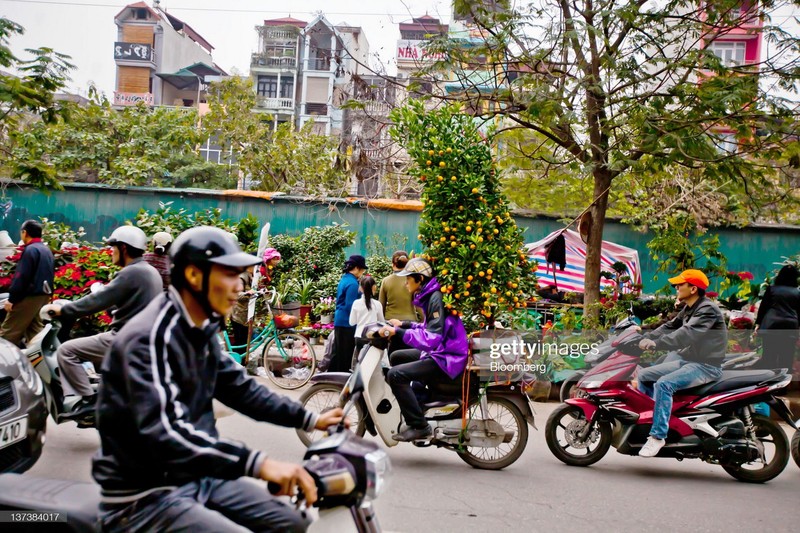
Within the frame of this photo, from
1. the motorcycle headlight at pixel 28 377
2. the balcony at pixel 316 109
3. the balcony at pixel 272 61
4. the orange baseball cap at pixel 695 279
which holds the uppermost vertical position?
the balcony at pixel 272 61

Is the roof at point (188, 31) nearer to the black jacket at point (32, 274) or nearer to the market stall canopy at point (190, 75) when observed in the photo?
the market stall canopy at point (190, 75)

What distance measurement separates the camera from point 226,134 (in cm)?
2305

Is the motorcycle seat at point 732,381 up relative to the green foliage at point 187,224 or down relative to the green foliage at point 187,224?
down

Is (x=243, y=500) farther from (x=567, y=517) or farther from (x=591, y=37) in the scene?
(x=591, y=37)

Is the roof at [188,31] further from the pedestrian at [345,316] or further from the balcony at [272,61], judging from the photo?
the pedestrian at [345,316]

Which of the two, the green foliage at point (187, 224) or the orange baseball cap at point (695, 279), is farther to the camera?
the green foliage at point (187, 224)

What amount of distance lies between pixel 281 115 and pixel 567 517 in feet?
140

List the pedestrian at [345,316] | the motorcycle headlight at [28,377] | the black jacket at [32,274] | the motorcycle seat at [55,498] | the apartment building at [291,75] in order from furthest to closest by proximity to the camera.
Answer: the apartment building at [291,75], the pedestrian at [345,316], the black jacket at [32,274], the motorcycle headlight at [28,377], the motorcycle seat at [55,498]

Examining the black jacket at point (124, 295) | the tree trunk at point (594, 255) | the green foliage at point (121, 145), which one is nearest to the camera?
the black jacket at point (124, 295)

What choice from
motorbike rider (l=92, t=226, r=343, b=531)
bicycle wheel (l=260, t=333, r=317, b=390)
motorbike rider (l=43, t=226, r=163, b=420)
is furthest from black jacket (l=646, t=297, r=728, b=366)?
bicycle wheel (l=260, t=333, r=317, b=390)

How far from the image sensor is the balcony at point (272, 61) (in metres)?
47.0

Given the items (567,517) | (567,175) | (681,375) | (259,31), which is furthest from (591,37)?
(259,31)

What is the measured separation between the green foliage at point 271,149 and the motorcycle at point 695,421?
15500mm

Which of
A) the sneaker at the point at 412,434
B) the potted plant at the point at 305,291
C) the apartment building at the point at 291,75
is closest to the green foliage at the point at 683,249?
the potted plant at the point at 305,291
